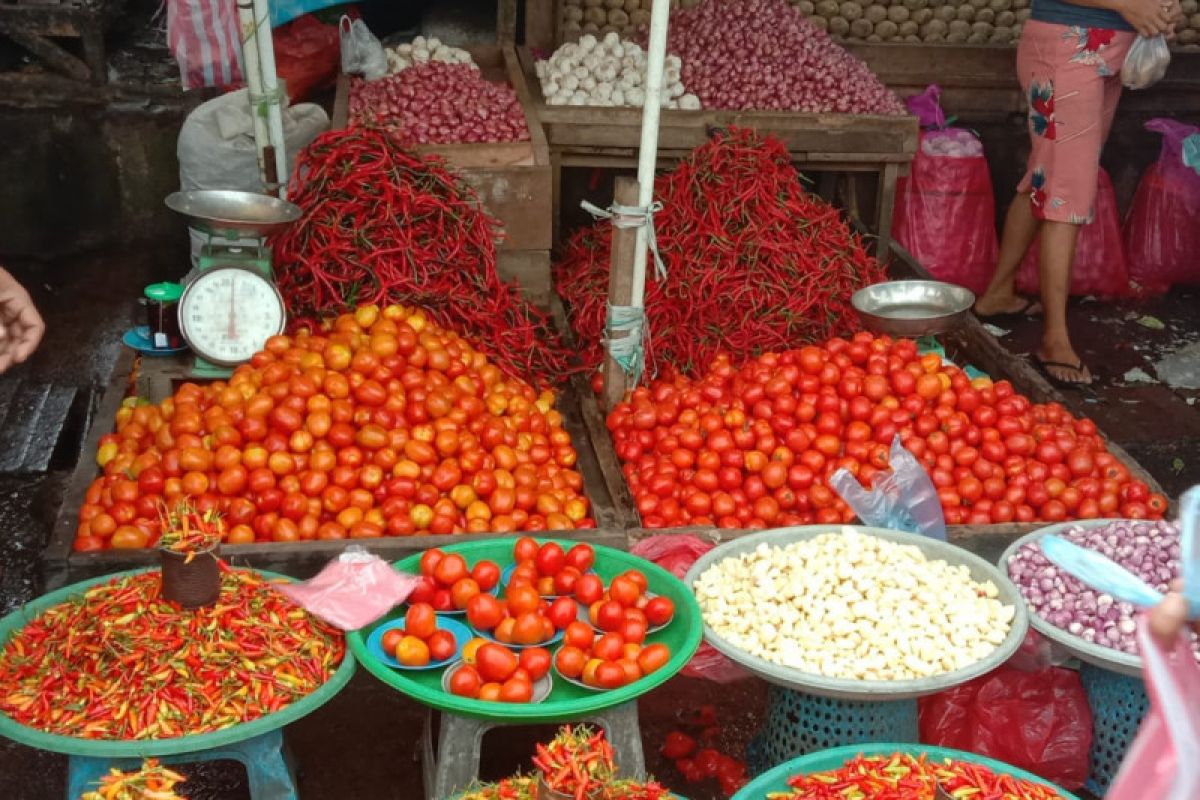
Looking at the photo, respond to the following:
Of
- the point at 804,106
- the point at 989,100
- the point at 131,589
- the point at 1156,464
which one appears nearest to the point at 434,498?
the point at 131,589

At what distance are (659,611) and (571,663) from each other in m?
0.25

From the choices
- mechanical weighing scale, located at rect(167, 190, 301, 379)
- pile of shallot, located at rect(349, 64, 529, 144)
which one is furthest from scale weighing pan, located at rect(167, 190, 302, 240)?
pile of shallot, located at rect(349, 64, 529, 144)

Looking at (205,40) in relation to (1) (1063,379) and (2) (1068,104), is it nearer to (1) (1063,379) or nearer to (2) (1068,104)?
(2) (1068,104)

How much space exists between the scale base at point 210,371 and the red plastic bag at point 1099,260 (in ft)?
13.2

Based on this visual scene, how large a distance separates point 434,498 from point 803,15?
3881mm

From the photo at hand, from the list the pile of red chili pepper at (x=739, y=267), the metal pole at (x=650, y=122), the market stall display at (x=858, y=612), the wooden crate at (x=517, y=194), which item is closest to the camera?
the market stall display at (x=858, y=612)

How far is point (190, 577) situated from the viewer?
2.27 meters

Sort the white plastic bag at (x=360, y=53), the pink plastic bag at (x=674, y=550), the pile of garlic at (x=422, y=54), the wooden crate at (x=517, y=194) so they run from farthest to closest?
the pile of garlic at (x=422, y=54) < the white plastic bag at (x=360, y=53) < the wooden crate at (x=517, y=194) < the pink plastic bag at (x=674, y=550)

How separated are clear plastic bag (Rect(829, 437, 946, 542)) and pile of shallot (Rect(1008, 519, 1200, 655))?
283 mm

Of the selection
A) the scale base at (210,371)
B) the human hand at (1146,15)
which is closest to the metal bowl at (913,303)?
the human hand at (1146,15)

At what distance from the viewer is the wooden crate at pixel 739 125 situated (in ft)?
15.9

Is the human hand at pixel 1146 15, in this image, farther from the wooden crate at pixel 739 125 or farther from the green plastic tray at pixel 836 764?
the green plastic tray at pixel 836 764

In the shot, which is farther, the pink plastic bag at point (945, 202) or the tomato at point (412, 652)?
the pink plastic bag at point (945, 202)

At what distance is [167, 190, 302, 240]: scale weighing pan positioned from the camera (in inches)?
132
